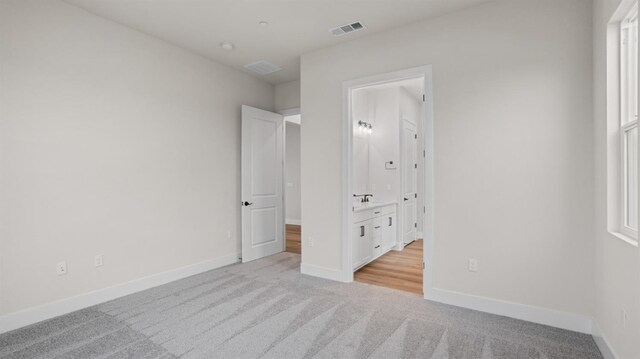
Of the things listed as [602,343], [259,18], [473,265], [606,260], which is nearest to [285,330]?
[473,265]

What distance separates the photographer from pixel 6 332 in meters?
2.48

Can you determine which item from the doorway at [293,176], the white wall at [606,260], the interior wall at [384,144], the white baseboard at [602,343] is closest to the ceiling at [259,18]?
the white wall at [606,260]

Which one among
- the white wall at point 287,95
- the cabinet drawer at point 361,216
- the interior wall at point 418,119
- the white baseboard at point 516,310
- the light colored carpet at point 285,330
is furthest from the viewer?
the interior wall at point 418,119

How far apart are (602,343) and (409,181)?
153 inches

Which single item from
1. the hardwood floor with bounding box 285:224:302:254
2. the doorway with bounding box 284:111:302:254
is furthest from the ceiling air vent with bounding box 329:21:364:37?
the doorway with bounding box 284:111:302:254

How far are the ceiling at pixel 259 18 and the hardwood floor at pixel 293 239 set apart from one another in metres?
3.26

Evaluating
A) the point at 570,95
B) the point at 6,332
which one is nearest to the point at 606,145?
the point at 570,95

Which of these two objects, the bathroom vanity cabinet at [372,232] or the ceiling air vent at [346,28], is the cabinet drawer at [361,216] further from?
the ceiling air vent at [346,28]

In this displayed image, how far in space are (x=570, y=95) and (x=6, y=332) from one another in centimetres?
495

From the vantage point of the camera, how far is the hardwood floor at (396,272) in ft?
11.9

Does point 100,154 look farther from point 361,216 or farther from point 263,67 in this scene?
point 361,216

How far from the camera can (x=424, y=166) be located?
3.40 metres

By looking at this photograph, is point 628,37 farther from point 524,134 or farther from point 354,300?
point 354,300

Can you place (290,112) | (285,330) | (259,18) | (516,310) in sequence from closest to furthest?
(285,330), (516,310), (259,18), (290,112)
